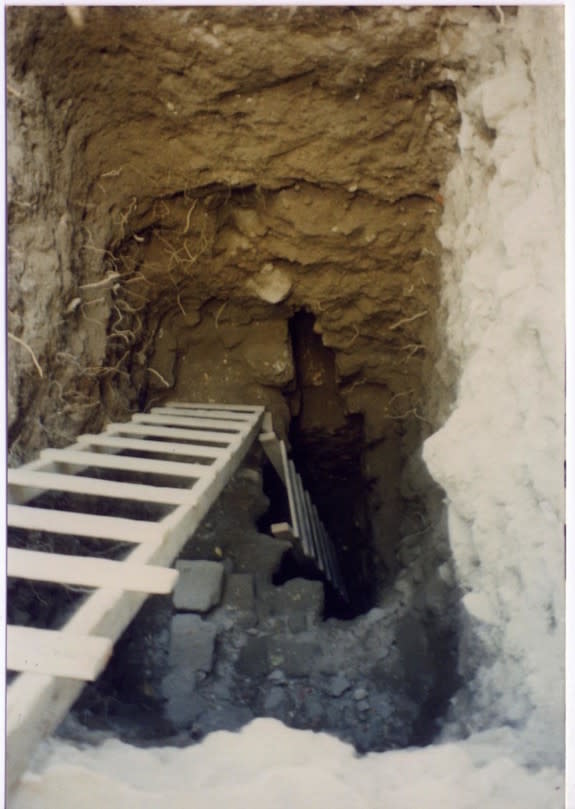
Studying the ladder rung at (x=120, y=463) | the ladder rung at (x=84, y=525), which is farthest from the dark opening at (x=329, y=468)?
the ladder rung at (x=84, y=525)

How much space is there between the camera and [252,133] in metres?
2.38

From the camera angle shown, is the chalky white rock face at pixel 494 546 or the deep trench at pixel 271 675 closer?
the chalky white rock face at pixel 494 546

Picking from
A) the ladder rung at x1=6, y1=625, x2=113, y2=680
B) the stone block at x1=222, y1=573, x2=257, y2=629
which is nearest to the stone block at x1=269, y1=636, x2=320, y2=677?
the stone block at x1=222, y1=573, x2=257, y2=629

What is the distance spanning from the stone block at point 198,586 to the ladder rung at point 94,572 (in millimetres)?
1031

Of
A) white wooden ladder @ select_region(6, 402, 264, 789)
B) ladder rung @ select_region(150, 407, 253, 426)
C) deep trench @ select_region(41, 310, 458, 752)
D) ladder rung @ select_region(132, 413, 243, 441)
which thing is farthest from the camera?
ladder rung @ select_region(150, 407, 253, 426)

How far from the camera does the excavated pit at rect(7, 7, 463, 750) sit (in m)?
2.02

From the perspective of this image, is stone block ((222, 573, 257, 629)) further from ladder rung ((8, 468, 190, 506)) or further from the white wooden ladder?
ladder rung ((8, 468, 190, 506))

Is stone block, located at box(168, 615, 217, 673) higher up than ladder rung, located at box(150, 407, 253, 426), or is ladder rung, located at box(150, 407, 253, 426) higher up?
ladder rung, located at box(150, 407, 253, 426)

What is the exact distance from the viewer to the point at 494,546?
1786 mm

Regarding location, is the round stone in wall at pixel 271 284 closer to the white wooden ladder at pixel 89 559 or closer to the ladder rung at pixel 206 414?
the ladder rung at pixel 206 414

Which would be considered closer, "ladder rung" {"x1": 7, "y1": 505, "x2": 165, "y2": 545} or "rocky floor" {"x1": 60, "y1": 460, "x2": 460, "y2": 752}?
"ladder rung" {"x1": 7, "y1": 505, "x2": 165, "y2": 545}

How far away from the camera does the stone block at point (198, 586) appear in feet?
7.79

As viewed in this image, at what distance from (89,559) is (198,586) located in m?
1.07

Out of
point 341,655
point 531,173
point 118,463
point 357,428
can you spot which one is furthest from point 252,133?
point 341,655
